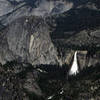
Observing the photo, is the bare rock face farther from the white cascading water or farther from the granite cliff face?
the white cascading water

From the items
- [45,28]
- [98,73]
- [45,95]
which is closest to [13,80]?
[45,95]

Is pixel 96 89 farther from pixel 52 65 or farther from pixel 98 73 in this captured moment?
pixel 52 65

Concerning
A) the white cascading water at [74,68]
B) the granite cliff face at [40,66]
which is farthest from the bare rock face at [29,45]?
the white cascading water at [74,68]

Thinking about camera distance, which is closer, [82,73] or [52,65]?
[82,73]

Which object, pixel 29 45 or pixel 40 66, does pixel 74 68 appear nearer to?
pixel 40 66

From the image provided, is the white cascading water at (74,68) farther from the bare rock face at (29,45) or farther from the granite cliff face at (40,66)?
the bare rock face at (29,45)

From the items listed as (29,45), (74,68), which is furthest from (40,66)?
(74,68)

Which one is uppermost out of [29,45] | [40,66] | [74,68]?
[29,45]

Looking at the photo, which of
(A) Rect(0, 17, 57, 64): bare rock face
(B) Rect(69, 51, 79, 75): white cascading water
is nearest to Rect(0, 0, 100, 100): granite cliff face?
(A) Rect(0, 17, 57, 64): bare rock face
